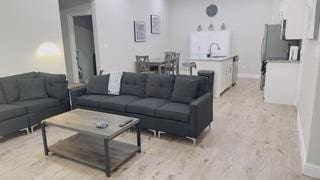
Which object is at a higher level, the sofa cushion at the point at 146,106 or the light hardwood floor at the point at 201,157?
the sofa cushion at the point at 146,106

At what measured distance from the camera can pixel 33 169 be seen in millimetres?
2746

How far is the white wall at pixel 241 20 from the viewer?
763 cm

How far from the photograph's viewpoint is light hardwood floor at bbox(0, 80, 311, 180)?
2599 mm

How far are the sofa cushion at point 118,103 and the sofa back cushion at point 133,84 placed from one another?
135 millimetres

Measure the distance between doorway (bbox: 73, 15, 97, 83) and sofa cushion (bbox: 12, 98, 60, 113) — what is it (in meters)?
3.30

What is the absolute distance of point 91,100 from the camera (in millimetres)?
3971

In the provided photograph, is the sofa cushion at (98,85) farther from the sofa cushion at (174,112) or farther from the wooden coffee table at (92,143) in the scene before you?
the sofa cushion at (174,112)

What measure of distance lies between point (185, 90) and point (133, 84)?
105 centimetres

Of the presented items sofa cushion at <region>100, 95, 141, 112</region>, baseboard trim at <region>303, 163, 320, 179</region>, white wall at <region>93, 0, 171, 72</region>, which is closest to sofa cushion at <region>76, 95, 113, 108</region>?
sofa cushion at <region>100, 95, 141, 112</region>

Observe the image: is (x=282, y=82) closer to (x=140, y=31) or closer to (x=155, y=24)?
(x=140, y=31)

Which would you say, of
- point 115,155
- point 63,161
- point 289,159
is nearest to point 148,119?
point 115,155

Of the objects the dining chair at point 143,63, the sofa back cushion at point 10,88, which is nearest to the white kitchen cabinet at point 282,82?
the dining chair at point 143,63

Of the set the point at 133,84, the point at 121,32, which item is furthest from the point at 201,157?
the point at 121,32

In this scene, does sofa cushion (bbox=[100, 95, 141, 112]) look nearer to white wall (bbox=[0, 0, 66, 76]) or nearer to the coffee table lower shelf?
the coffee table lower shelf
